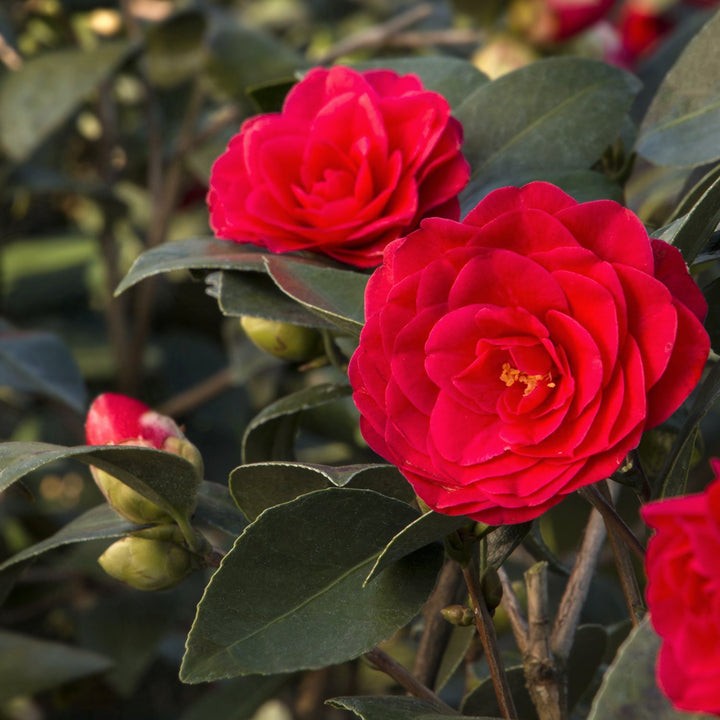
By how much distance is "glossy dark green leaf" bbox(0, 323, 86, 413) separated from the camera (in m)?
1.00

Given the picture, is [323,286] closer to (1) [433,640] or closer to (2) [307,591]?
(2) [307,591]

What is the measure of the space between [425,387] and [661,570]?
0.48 ft

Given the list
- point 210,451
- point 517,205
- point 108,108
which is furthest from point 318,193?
point 210,451

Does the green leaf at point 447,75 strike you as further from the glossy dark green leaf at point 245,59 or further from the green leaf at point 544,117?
the glossy dark green leaf at point 245,59

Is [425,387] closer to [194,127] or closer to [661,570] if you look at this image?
[661,570]

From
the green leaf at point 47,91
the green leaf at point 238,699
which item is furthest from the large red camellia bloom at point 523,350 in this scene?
the green leaf at point 47,91

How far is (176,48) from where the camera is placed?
1483mm

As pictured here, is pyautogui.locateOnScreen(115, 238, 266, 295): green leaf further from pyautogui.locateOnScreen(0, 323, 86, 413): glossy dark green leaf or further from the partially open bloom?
pyautogui.locateOnScreen(0, 323, 86, 413): glossy dark green leaf

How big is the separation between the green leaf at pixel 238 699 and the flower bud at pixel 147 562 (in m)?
0.38

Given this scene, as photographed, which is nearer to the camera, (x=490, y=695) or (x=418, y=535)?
(x=418, y=535)

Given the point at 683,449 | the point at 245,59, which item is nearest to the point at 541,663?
the point at 683,449

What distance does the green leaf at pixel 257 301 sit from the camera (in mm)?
633

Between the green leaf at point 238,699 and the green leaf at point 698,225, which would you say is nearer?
the green leaf at point 698,225

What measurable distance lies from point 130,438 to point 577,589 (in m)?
0.28
